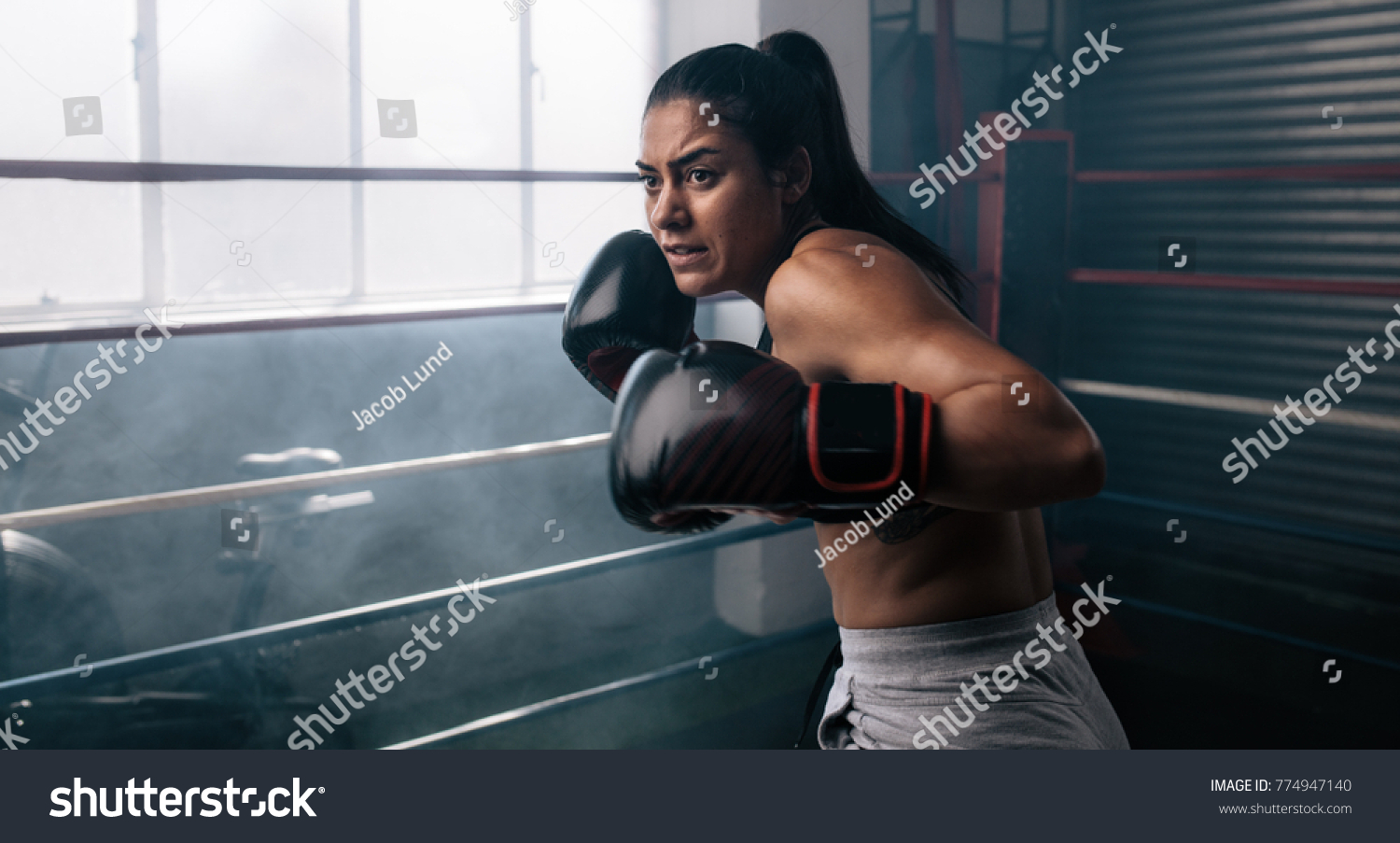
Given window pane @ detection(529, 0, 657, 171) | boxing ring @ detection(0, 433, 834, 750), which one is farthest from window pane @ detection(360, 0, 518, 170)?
boxing ring @ detection(0, 433, 834, 750)

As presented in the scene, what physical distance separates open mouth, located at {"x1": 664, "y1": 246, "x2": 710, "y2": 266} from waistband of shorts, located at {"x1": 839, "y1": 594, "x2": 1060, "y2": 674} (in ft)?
1.28

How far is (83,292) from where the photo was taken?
3.47 meters

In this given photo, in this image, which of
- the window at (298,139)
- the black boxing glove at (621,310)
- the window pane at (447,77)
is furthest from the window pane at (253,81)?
the black boxing glove at (621,310)

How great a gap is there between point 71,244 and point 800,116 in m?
3.44

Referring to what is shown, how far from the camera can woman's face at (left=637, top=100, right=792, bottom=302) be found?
2.85ft

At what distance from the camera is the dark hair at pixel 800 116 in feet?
2.86

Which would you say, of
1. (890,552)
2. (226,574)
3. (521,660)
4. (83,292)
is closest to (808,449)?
(890,552)

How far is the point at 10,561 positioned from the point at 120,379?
2.00 m

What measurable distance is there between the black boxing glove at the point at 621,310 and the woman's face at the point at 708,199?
181 millimetres

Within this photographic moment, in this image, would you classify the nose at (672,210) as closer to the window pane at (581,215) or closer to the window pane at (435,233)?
the window pane at (581,215)

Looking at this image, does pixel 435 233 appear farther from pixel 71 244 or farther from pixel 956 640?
pixel 956 640

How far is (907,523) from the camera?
803mm

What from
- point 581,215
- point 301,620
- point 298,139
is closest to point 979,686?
point 301,620

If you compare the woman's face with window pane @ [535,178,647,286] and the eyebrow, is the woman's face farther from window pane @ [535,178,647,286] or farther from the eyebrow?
window pane @ [535,178,647,286]
